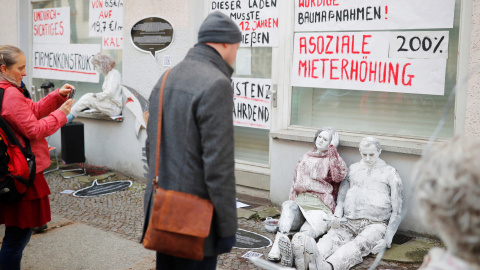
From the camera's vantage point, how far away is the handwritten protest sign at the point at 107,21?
26.0 feet

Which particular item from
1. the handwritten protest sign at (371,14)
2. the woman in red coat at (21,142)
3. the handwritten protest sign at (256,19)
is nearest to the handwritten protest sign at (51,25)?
the handwritten protest sign at (256,19)

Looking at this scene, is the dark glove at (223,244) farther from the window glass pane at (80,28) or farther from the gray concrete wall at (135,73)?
the window glass pane at (80,28)

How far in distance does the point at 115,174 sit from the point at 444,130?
484 cm

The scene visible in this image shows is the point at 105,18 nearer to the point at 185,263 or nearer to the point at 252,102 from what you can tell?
the point at 252,102

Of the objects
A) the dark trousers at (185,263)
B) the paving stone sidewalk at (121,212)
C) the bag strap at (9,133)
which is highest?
the bag strap at (9,133)

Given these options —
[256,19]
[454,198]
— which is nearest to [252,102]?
[256,19]

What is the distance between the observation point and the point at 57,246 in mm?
4977

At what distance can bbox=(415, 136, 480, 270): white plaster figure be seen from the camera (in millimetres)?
1393

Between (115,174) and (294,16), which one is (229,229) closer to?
(294,16)

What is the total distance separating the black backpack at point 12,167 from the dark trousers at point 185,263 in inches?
56.2

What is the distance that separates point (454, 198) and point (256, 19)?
17.3 feet

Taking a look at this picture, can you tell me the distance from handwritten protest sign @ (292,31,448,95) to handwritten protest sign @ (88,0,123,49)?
321 cm

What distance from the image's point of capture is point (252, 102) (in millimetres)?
6551

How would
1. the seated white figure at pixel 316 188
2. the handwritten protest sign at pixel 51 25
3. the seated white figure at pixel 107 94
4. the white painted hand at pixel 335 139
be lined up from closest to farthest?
the seated white figure at pixel 316 188
the white painted hand at pixel 335 139
the seated white figure at pixel 107 94
the handwritten protest sign at pixel 51 25
